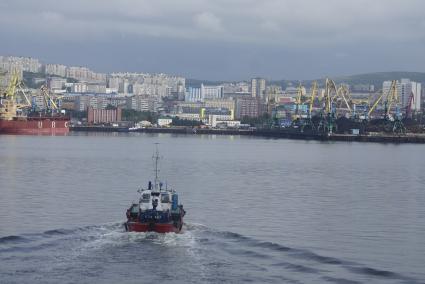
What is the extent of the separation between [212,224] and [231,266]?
5188mm

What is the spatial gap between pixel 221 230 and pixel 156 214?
1.79 metres

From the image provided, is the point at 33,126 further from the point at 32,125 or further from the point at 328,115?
the point at 328,115

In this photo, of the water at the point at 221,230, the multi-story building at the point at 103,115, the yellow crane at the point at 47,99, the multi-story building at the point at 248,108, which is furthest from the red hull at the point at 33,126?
the multi-story building at the point at 248,108

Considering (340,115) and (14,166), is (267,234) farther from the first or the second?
(340,115)

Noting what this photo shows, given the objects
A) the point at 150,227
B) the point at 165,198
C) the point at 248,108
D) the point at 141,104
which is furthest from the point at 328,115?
the point at 141,104

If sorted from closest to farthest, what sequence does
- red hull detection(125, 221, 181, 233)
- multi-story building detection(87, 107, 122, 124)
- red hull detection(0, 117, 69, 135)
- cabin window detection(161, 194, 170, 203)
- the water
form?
the water
red hull detection(125, 221, 181, 233)
cabin window detection(161, 194, 170, 203)
red hull detection(0, 117, 69, 135)
multi-story building detection(87, 107, 122, 124)

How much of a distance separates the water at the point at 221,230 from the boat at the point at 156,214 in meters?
0.32

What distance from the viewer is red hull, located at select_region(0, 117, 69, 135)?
93000 millimetres

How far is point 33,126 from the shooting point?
309ft

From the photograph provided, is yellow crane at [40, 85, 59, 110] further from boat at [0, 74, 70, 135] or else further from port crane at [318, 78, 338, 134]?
port crane at [318, 78, 338, 134]

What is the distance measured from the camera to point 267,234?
20047 millimetres

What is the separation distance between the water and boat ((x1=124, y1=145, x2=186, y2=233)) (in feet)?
1.06

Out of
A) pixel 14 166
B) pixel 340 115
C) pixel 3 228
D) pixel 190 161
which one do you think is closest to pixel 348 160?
pixel 190 161

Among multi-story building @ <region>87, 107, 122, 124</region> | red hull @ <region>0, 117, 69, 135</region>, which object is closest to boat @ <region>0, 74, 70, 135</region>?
red hull @ <region>0, 117, 69, 135</region>
